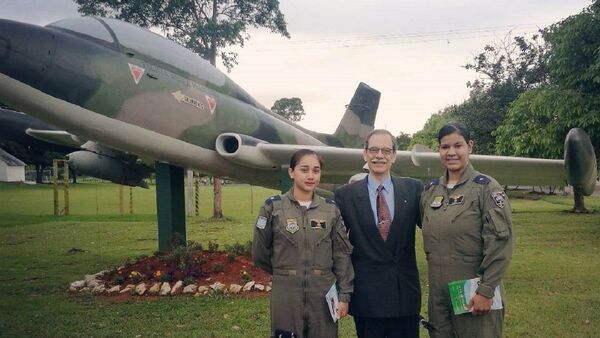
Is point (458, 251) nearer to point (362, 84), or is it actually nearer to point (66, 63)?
point (66, 63)

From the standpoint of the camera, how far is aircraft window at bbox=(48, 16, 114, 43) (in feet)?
20.3

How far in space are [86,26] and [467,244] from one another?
209 inches

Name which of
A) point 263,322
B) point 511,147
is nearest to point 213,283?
point 263,322

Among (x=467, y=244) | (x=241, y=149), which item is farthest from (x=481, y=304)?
(x=241, y=149)

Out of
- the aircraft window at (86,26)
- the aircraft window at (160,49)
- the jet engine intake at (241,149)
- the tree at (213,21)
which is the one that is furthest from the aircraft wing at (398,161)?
the tree at (213,21)

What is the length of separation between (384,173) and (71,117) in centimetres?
429

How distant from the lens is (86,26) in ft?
20.6

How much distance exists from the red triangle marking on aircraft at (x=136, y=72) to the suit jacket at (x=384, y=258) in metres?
3.97

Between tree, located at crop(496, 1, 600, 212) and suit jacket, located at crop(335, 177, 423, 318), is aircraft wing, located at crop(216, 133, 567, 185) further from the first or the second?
tree, located at crop(496, 1, 600, 212)

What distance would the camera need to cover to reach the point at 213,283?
282 inches

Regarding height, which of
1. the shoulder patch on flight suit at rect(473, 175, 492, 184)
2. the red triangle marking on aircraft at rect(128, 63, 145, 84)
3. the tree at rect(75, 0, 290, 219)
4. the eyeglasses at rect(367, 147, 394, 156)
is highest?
the tree at rect(75, 0, 290, 219)

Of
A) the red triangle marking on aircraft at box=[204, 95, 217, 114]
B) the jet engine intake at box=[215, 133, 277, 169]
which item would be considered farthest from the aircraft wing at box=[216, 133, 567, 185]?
the red triangle marking on aircraft at box=[204, 95, 217, 114]

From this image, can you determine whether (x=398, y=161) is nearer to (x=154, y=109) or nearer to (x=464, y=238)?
(x=154, y=109)

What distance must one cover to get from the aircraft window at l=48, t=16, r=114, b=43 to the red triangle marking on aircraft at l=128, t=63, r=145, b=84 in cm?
40
